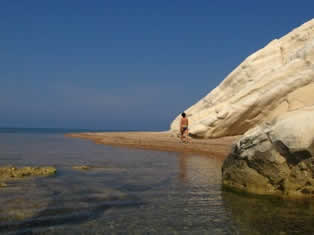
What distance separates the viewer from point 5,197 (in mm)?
6773

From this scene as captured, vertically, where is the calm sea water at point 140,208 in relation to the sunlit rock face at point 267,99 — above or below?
below

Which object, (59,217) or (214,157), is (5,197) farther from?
(214,157)

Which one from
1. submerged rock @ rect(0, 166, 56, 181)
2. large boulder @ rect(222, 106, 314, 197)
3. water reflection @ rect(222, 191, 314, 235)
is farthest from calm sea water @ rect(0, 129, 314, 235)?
submerged rock @ rect(0, 166, 56, 181)

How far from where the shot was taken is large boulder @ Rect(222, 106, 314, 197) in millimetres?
6941

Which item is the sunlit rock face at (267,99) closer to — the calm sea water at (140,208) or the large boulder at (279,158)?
the large boulder at (279,158)

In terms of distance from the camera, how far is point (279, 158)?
24.0ft

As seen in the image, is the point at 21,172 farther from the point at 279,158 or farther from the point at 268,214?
the point at 279,158

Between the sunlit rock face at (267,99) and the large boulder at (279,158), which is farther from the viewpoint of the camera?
the sunlit rock face at (267,99)

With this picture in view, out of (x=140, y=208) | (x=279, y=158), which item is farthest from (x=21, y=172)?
(x=279, y=158)

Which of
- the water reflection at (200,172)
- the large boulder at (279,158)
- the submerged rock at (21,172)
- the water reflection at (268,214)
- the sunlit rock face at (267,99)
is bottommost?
the water reflection at (268,214)

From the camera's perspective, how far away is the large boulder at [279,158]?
22.8 feet

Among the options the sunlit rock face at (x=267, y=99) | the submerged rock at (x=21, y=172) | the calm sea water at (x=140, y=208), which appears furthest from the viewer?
the sunlit rock face at (x=267, y=99)

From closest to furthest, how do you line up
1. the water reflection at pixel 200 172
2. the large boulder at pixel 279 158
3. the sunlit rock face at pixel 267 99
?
1. the large boulder at pixel 279 158
2. the water reflection at pixel 200 172
3. the sunlit rock face at pixel 267 99

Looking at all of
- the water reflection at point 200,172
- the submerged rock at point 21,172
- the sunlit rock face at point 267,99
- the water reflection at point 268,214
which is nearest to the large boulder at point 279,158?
the water reflection at point 268,214
